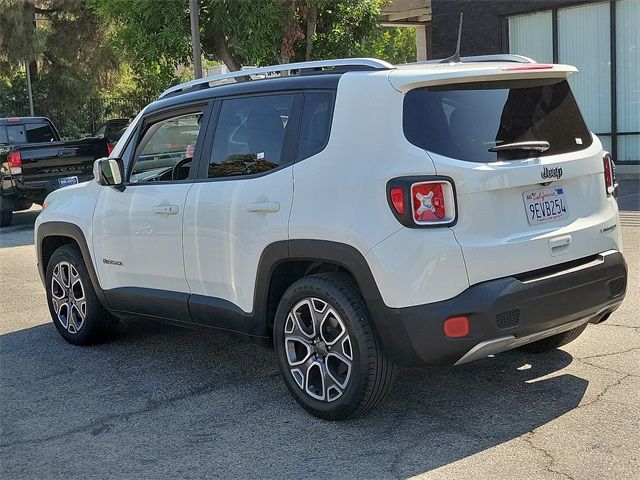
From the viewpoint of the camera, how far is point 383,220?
12.8 feet

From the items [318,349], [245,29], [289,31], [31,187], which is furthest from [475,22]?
[318,349]

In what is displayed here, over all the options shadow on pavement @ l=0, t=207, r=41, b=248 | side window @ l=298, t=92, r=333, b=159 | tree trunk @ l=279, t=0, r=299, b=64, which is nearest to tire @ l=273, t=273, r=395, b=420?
side window @ l=298, t=92, r=333, b=159

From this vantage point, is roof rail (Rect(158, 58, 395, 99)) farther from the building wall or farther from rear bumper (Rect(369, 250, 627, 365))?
the building wall

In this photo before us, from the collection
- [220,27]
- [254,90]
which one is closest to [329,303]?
[254,90]

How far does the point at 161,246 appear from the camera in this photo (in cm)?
520

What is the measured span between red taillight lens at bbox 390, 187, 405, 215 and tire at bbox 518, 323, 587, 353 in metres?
1.76

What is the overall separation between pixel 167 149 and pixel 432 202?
2.31 meters

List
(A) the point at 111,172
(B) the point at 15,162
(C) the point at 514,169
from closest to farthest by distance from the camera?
(C) the point at 514,169
(A) the point at 111,172
(B) the point at 15,162

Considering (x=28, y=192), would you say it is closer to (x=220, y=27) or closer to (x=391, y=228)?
(x=220, y=27)

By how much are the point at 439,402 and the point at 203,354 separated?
187 centimetres

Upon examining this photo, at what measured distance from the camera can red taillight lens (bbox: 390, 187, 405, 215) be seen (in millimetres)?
3871

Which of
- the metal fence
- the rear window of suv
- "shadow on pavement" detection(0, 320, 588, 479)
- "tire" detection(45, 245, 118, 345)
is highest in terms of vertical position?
the metal fence

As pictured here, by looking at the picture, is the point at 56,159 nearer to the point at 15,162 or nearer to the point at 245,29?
the point at 15,162

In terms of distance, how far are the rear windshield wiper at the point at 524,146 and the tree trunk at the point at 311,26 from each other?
13.1m
